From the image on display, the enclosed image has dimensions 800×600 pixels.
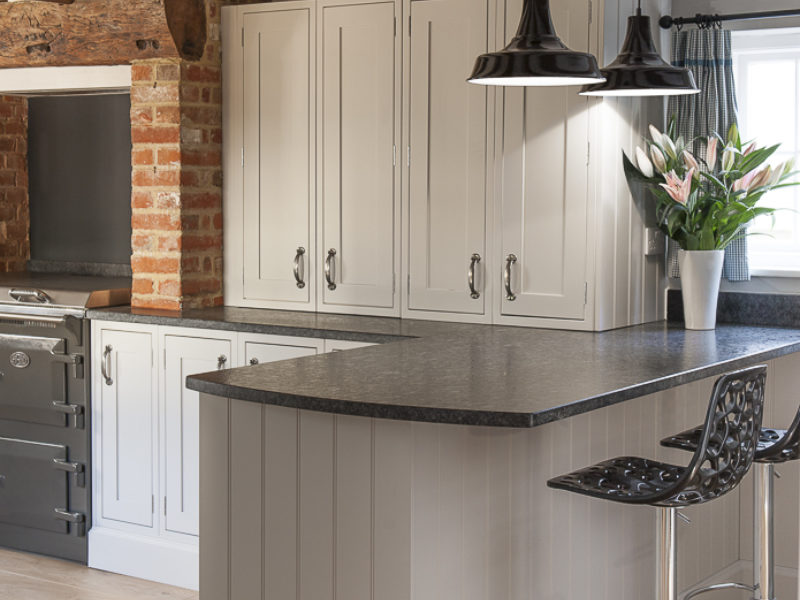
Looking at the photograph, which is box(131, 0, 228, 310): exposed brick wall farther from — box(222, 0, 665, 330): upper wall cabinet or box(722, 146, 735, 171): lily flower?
box(722, 146, 735, 171): lily flower

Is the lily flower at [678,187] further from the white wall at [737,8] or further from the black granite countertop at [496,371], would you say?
the white wall at [737,8]

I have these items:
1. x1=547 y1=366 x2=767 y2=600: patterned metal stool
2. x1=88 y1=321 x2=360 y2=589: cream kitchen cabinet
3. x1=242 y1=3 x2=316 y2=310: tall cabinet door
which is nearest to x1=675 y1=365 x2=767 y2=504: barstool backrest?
x1=547 y1=366 x2=767 y2=600: patterned metal stool

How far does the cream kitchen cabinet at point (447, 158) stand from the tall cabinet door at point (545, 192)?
0.29 ft

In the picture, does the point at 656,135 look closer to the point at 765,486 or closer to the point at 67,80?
the point at 765,486

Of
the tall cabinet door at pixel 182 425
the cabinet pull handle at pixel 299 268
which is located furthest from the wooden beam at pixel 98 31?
the tall cabinet door at pixel 182 425

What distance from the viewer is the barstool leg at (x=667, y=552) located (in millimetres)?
2637

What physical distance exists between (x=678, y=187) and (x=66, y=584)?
2.65 meters

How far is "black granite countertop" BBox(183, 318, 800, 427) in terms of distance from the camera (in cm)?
245

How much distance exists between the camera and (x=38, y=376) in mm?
4438

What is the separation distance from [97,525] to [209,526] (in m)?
1.83

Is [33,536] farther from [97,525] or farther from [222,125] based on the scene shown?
[222,125]

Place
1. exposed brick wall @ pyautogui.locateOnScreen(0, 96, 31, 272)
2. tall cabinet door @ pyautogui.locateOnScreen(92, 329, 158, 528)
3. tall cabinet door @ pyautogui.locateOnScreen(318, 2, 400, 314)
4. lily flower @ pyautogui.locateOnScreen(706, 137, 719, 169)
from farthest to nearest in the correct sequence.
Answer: exposed brick wall @ pyautogui.locateOnScreen(0, 96, 31, 272) → tall cabinet door @ pyautogui.locateOnScreen(92, 329, 158, 528) → tall cabinet door @ pyautogui.locateOnScreen(318, 2, 400, 314) → lily flower @ pyautogui.locateOnScreen(706, 137, 719, 169)

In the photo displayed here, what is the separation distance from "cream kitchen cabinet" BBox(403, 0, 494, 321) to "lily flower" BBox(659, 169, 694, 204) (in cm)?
63

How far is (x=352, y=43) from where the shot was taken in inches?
167
